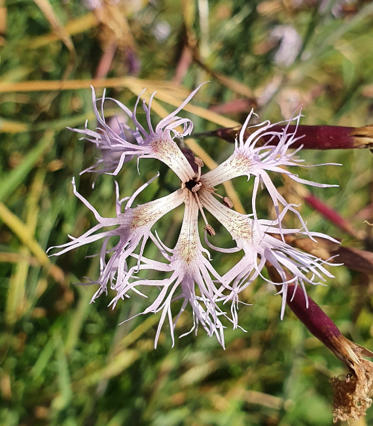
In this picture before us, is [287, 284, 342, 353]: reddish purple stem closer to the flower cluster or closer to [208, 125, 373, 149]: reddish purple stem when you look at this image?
the flower cluster

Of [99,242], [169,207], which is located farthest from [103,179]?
[169,207]

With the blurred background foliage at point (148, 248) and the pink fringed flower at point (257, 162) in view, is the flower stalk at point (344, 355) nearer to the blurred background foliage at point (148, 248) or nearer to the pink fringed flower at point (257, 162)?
the pink fringed flower at point (257, 162)

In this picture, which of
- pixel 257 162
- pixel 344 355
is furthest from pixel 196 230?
pixel 344 355

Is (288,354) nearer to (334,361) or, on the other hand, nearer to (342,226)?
(334,361)

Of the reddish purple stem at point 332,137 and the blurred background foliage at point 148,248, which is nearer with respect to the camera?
the reddish purple stem at point 332,137

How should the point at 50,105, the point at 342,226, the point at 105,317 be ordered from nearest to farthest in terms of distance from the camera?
the point at 342,226 < the point at 105,317 < the point at 50,105

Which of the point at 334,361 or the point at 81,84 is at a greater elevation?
the point at 81,84

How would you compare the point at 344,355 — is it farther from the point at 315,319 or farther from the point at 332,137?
the point at 332,137

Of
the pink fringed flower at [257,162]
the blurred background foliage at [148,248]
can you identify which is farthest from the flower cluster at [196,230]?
the blurred background foliage at [148,248]
